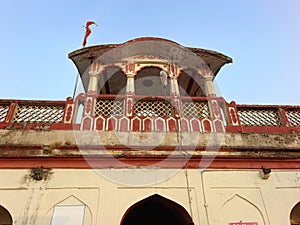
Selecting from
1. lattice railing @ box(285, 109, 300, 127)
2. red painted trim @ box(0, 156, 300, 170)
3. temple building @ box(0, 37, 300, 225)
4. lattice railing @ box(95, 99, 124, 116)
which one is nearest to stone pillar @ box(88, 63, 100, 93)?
temple building @ box(0, 37, 300, 225)

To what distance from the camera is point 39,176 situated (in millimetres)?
5180

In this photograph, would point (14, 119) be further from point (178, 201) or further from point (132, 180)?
point (178, 201)

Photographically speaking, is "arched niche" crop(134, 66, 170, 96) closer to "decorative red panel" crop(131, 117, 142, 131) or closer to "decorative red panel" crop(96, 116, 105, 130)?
"decorative red panel" crop(131, 117, 142, 131)

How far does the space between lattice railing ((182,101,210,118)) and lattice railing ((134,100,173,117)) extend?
40 cm

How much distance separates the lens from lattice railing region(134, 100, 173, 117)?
21.0 feet

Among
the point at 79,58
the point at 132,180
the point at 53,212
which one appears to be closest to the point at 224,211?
the point at 132,180

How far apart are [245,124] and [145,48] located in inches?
141

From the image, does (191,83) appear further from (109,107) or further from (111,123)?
(111,123)

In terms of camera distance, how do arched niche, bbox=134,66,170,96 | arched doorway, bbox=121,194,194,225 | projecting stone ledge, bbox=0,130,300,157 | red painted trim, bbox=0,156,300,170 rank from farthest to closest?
1. arched niche, bbox=134,66,170,96
2. arched doorway, bbox=121,194,194,225
3. projecting stone ledge, bbox=0,130,300,157
4. red painted trim, bbox=0,156,300,170

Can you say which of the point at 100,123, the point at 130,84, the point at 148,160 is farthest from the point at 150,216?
the point at 130,84

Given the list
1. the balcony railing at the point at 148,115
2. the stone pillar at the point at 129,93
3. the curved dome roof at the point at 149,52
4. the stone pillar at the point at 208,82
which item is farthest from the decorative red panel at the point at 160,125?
the curved dome roof at the point at 149,52

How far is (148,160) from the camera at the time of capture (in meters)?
5.54

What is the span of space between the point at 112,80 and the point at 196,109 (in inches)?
123

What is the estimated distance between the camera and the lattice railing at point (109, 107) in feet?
21.1
